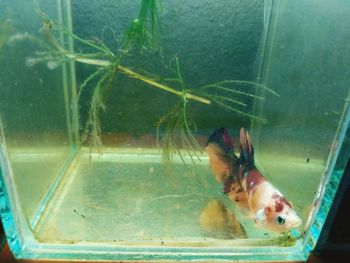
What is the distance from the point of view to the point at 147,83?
3.57 feet

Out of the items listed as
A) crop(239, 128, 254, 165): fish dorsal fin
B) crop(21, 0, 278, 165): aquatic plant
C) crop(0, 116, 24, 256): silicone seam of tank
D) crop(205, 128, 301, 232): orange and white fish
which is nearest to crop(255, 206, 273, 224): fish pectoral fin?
crop(205, 128, 301, 232): orange and white fish

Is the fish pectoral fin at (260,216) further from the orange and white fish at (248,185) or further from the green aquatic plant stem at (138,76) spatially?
the green aquatic plant stem at (138,76)

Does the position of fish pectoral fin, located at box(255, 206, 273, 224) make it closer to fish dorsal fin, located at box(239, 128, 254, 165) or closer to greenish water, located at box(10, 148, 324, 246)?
greenish water, located at box(10, 148, 324, 246)

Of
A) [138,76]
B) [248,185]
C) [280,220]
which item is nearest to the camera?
[280,220]

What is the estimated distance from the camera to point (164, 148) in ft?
3.55

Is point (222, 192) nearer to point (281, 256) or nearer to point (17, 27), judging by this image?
point (281, 256)

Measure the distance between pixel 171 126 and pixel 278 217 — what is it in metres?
0.42

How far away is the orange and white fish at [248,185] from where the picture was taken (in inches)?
30.8

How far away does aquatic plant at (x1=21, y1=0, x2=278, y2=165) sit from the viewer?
0.93 meters

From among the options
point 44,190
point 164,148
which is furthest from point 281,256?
point 44,190

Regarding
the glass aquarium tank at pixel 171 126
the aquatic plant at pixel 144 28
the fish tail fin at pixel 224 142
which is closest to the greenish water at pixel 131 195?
the glass aquarium tank at pixel 171 126

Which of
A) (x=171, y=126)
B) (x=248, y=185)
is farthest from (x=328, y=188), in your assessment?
(x=171, y=126)

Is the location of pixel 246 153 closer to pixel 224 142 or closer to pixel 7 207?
pixel 224 142

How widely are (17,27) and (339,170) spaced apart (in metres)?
0.74
